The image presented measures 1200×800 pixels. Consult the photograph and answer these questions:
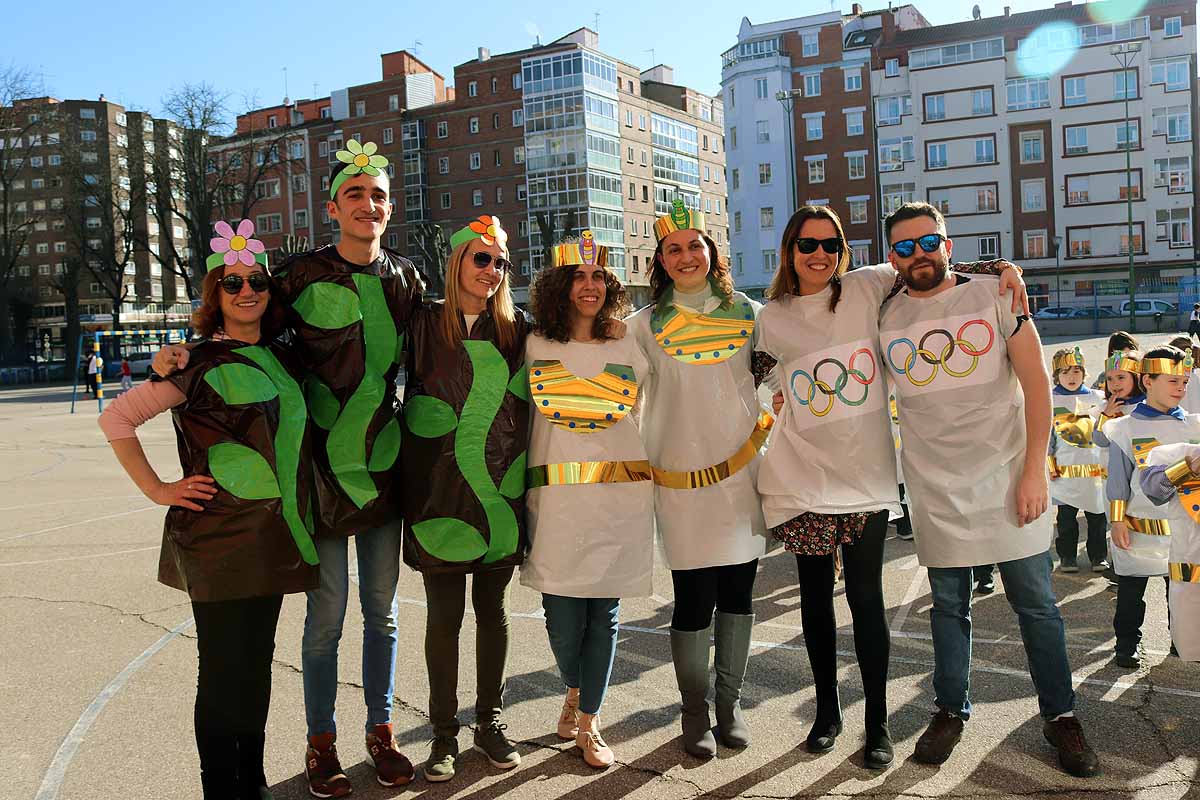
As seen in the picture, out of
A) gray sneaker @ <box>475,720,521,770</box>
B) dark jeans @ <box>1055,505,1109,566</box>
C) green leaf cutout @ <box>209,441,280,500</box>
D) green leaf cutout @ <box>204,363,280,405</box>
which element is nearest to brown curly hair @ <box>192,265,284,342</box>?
green leaf cutout @ <box>204,363,280,405</box>

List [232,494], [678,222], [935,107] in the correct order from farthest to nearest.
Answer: [935,107]
[678,222]
[232,494]

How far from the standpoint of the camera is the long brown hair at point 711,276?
14.7 ft

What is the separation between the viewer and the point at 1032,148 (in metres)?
64.1

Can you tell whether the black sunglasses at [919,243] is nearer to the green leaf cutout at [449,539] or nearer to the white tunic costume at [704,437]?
the white tunic costume at [704,437]

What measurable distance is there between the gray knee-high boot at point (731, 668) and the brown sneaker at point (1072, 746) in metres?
1.23

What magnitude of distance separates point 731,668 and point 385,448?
1.75 meters

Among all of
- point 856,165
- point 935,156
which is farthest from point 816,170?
point 935,156

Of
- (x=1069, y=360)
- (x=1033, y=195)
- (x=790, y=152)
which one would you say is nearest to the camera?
(x=1069, y=360)

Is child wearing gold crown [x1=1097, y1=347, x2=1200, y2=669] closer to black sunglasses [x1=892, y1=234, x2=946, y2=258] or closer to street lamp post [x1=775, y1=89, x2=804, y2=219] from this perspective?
black sunglasses [x1=892, y1=234, x2=946, y2=258]

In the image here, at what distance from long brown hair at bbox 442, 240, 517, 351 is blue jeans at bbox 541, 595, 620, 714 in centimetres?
113

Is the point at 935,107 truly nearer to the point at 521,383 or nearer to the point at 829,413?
the point at 829,413

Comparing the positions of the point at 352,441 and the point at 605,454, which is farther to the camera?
the point at 605,454

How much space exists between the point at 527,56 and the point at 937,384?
6842 cm

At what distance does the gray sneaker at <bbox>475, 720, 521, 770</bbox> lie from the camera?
424 cm
